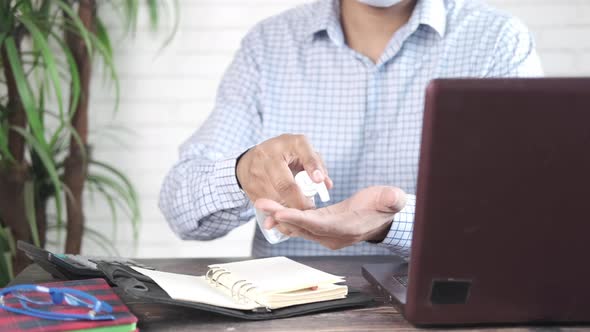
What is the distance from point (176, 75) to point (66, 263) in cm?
160

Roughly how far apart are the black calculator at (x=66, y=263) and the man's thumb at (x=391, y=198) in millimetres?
410

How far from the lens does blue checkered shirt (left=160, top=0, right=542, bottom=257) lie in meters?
1.79

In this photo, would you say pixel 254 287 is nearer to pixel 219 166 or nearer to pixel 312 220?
pixel 312 220

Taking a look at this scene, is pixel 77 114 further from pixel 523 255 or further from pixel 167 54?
pixel 523 255

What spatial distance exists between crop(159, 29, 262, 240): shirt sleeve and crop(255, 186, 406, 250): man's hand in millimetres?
365

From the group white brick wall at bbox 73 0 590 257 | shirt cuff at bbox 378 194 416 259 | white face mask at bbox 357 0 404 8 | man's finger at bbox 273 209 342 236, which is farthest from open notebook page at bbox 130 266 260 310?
white brick wall at bbox 73 0 590 257

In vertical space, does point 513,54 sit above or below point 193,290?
above

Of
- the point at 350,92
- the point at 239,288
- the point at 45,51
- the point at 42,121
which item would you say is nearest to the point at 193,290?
the point at 239,288

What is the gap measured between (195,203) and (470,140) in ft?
2.98

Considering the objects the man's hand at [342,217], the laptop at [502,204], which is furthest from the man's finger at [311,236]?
the laptop at [502,204]

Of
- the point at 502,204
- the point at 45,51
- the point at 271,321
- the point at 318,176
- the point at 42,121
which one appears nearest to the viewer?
the point at 502,204

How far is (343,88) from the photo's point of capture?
6.10 feet

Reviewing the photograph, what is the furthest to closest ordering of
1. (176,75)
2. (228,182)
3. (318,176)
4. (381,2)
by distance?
1. (176,75)
2. (381,2)
3. (228,182)
4. (318,176)

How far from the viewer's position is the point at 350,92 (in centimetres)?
185
